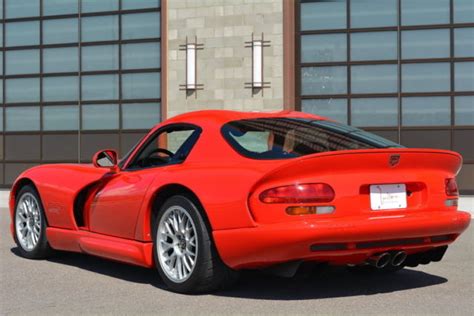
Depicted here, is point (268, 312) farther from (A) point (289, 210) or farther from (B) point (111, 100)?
(B) point (111, 100)

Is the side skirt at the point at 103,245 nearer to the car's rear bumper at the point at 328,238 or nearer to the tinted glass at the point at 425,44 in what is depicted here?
the car's rear bumper at the point at 328,238

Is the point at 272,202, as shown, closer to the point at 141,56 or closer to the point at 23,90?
the point at 141,56

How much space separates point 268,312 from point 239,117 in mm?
1538

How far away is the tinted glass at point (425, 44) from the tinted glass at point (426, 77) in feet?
0.77

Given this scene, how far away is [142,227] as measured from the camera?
5660mm

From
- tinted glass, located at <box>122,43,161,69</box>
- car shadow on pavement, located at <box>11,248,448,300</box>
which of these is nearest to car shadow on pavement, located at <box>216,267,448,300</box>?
car shadow on pavement, located at <box>11,248,448,300</box>

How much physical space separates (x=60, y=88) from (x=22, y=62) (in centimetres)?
137

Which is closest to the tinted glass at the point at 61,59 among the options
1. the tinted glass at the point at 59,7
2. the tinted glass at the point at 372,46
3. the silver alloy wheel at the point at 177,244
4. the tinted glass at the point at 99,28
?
the tinted glass at the point at 99,28

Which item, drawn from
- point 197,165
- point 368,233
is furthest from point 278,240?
point 197,165

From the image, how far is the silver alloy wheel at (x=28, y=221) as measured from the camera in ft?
23.0

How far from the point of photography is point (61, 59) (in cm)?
2084

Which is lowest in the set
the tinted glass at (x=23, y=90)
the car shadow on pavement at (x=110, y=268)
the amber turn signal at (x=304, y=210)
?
the car shadow on pavement at (x=110, y=268)

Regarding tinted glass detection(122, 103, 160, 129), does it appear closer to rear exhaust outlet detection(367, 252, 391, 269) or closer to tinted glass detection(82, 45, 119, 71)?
tinted glass detection(82, 45, 119, 71)

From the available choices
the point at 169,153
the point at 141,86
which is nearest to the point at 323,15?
the point at 141,86
